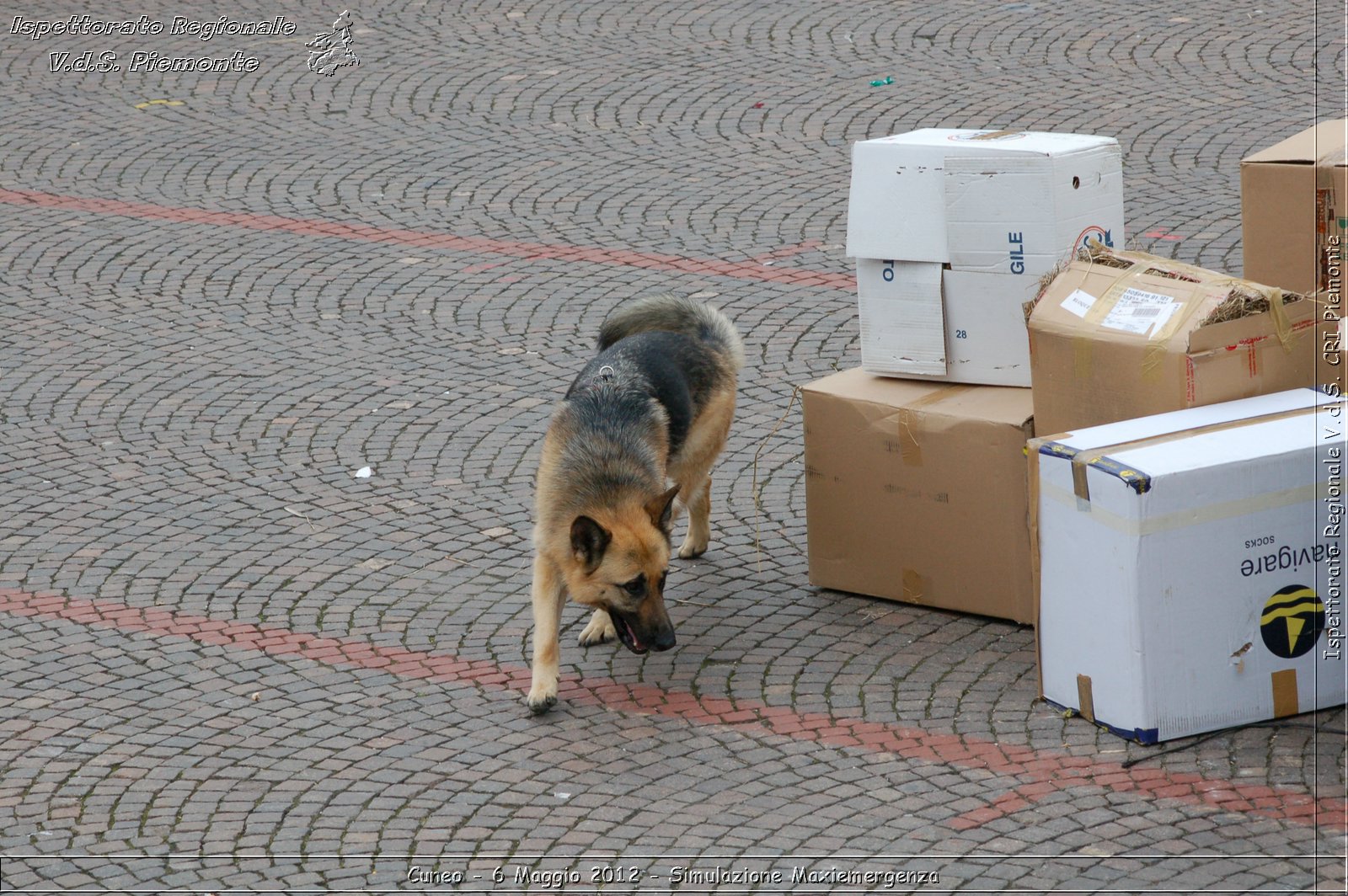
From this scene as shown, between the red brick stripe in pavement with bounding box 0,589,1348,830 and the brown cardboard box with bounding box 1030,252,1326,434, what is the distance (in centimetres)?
131

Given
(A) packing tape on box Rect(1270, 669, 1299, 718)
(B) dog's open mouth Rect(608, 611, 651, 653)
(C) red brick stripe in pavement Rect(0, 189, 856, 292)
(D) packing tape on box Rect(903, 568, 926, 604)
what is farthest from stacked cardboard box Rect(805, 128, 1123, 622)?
(C) red brick stripe in pavement Rect(0, 189, 856, 292)

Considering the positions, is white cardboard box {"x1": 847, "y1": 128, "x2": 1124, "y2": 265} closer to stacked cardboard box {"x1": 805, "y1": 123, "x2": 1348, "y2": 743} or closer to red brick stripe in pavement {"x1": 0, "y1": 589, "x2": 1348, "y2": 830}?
stacked cardboard box {"x1": 805, "y1": 123, "x2": 1348, "y2": 743}

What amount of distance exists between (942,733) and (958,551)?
0.96 m

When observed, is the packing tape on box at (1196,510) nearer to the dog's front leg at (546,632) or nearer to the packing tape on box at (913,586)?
the packing tape on box at (913,586)

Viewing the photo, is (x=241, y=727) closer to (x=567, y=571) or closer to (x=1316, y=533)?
(x=567, y=571)

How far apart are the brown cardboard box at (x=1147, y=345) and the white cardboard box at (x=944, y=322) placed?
14.9 inches

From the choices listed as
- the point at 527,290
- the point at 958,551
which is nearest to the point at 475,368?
the point at 527,290

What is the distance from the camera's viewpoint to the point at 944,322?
6.64m

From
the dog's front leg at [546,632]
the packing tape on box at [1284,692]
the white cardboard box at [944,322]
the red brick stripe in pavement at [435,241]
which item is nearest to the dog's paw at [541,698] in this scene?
the dog's front leg at [546,632]

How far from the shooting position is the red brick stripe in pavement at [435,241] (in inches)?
420

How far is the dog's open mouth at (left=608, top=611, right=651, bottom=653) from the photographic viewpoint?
20.1 feet

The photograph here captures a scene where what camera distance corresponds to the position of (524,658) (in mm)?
6688

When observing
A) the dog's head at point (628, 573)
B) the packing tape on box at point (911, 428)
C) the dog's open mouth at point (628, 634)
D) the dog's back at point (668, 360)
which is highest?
the dog's back at point (668, 360)

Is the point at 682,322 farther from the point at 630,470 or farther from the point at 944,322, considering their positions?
the point at 944,322
